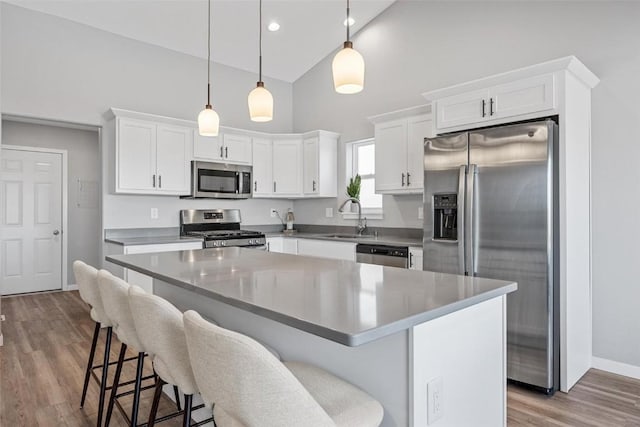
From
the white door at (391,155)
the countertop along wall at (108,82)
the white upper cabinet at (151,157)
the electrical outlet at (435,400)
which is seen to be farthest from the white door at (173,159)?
the electrical outlet at (435,400)

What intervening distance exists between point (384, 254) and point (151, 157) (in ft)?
8.81

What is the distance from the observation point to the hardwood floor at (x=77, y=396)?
7.53 ft

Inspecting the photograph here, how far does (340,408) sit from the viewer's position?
116cm

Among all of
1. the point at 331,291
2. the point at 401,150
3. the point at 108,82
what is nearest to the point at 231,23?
the point at 108,82

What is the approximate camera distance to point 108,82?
4.43m

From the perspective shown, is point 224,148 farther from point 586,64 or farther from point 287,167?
point 586,64

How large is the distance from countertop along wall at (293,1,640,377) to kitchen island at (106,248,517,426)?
1936 mm

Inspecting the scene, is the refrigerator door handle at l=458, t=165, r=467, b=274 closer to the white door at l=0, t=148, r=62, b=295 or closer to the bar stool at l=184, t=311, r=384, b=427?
the bar stool at l=184, t=311, r=384, b=427

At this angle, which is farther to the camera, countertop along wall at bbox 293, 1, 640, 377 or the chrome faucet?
the chrome faucet

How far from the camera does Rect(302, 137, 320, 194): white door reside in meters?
5.10

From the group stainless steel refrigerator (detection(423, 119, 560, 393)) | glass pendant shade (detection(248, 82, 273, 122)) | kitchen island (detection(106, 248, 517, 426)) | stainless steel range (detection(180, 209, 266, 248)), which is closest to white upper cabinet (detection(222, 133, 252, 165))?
stainless steel range (detection(180, 209, 266, 248))

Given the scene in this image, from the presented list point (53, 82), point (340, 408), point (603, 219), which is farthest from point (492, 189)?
point (53, 82)

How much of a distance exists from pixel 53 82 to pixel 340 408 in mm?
4492

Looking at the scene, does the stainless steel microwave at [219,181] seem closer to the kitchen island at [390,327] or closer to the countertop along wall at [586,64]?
the countertop along wall at [586,64]
